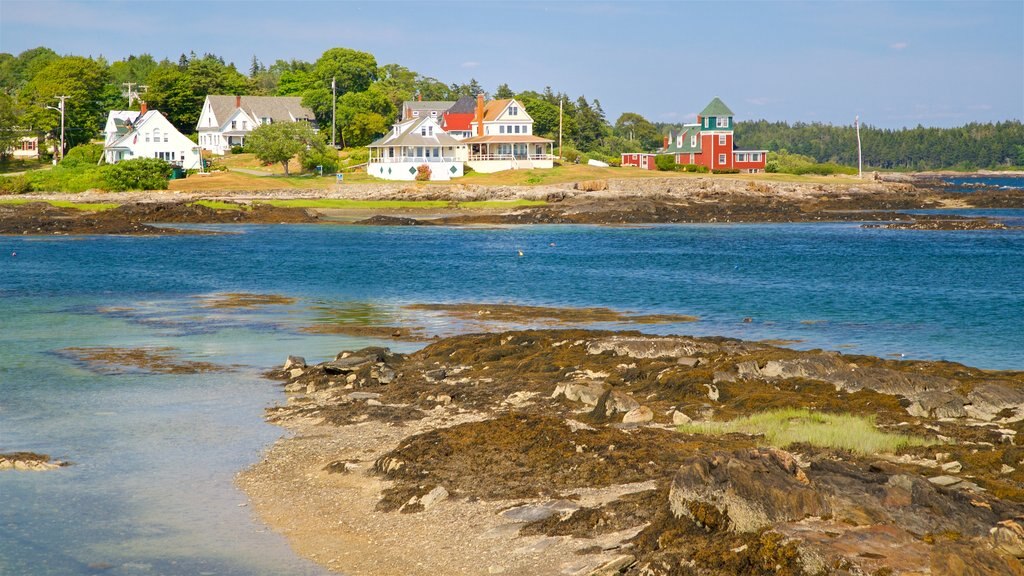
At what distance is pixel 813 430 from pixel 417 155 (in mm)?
91952

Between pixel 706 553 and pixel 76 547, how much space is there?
6933 mm

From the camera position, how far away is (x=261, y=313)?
111 ft

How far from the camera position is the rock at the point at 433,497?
13.0 metres

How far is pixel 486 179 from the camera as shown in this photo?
102062 millimetres

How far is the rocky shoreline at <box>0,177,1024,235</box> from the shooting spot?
250 ft

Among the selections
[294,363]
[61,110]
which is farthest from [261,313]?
[61,110]

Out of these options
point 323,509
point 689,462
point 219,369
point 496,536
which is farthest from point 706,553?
point 219,369

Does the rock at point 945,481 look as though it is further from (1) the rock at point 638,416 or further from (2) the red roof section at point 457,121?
(2) the red roof section at point 457,121

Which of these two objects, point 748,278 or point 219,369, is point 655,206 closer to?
point 748,278

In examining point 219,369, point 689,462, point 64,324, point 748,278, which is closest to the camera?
point 689,462

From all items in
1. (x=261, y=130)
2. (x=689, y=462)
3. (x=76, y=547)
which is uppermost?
(x=261, y=130)

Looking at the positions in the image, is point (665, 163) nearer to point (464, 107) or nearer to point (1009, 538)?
point (464, 107)

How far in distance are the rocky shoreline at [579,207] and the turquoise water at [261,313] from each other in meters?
5.86

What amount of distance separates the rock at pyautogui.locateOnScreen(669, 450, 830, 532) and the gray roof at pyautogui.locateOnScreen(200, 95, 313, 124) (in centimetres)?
11980
